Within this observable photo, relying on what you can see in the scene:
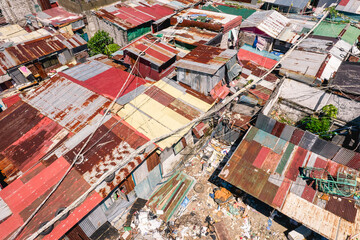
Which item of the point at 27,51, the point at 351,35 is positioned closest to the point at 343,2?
Answer: the point at 351,35

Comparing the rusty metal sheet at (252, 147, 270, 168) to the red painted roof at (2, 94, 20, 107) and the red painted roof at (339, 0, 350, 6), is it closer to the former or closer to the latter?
the red painted roof at (2, 94, 20, 107)

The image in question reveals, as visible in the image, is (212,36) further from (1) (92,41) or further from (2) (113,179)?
(2) (113,179)

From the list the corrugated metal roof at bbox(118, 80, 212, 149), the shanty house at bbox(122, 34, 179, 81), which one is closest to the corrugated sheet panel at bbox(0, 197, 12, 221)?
the corrugated metal roof at bbox(118, 80, 212, 149)

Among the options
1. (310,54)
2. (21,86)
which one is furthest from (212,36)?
(21,86)

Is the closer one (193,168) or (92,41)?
(193,168)

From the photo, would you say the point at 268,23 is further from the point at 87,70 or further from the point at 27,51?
the point at 27,51
